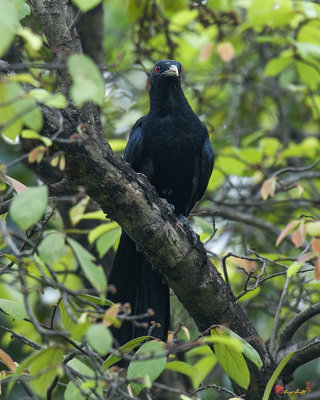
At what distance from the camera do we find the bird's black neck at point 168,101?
4102 mm

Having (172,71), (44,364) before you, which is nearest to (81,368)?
(44,364)

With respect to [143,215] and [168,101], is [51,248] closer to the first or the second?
[143,215]

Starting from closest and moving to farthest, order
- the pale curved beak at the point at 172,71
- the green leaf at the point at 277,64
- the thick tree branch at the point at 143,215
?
the thick tree branch at the point at 143,215, the pale curved beak at the point at 172,71, the green leaf at the point at 277,64

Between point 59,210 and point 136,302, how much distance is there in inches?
42.6

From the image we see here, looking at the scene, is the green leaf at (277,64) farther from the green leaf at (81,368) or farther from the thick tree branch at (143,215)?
the green leaf at (81,368)

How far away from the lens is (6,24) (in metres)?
1.47

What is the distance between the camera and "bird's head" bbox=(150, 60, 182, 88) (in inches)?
161

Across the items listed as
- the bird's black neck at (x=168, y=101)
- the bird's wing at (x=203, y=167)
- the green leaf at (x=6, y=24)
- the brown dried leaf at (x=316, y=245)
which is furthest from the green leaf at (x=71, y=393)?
the bird's black neck at (x=168, y=101)

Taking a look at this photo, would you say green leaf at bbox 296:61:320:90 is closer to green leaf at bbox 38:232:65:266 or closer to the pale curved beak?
the pale curved beak

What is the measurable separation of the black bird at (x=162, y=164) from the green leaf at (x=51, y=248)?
77.2 inches

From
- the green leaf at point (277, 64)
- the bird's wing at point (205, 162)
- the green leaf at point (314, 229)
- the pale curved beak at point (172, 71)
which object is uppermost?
the green leaf at point (277, 64)

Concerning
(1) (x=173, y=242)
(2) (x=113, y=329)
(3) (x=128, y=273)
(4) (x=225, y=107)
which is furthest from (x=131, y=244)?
(4) (x=225, y=107)

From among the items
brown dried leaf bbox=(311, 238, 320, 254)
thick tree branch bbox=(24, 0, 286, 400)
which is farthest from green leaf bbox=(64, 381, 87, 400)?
brown dried leaf bbox=(311, 238, 320, 254)

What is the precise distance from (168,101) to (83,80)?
2.59 m
